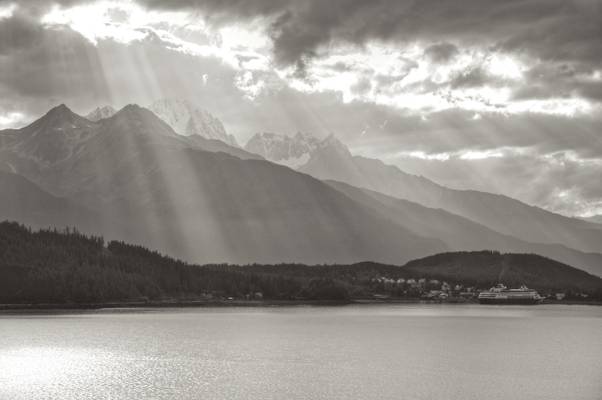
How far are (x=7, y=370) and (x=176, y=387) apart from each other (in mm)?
32115

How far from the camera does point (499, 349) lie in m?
164

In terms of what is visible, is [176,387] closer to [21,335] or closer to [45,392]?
[45,392]

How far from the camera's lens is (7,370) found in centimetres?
12850

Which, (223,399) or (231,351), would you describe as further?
(231,351)

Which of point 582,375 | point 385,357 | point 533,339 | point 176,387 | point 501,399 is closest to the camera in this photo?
point 501,399

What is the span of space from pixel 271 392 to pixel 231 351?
1988 inches

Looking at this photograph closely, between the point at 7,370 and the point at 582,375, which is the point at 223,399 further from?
the point at 582,375

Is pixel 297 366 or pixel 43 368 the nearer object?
pixel 43 368

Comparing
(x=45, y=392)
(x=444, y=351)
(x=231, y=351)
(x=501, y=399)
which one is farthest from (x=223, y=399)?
(x=444, y=351)

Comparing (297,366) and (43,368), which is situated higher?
(43,368)

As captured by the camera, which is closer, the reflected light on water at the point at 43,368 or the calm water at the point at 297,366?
the calm water at the point at 297,366

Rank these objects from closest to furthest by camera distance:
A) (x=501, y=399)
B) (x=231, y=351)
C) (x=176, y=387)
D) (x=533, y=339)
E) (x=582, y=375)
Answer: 1. (x=501, y=399)
2. (x=176, y=387)
3. (x=582, y=375)
4. (x=231, y=351)
5. (x=533, y=339)

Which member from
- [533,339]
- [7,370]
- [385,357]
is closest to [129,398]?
[7,370]

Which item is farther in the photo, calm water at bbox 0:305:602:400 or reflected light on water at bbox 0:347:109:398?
reflected light on water at bbox 0:347:109:398
